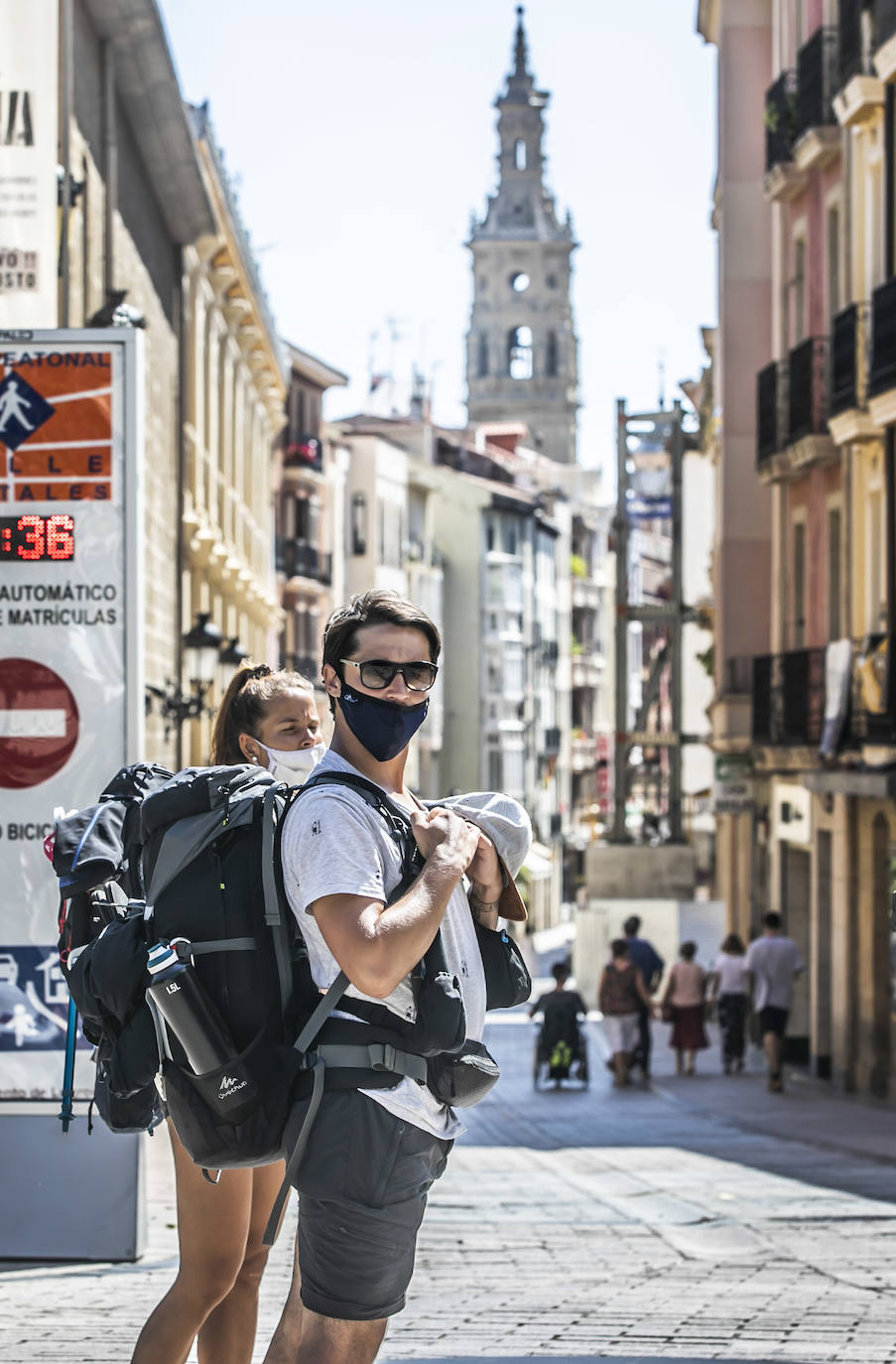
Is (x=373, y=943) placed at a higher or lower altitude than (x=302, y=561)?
lower

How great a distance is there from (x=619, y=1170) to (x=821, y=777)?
8762 mm

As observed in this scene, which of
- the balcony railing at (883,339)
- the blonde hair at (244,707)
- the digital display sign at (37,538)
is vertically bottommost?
the blonde hair at (244,707)

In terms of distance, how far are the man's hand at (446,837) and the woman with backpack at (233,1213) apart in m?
1.04

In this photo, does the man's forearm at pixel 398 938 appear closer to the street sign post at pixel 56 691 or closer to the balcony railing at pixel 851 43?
the street sign post at pixel 56 691

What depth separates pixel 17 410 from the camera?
7.54 metres

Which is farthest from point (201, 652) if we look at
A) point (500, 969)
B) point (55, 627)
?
point (500, 969)

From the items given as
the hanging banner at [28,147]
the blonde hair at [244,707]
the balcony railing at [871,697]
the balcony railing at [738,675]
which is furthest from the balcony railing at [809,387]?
the blonde hair at [244,707]

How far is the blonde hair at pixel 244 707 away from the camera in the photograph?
5285mm

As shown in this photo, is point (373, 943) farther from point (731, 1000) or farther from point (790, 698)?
point (790, 698)

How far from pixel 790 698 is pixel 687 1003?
4358 millimetres

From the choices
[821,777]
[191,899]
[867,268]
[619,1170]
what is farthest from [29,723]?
[867,268]

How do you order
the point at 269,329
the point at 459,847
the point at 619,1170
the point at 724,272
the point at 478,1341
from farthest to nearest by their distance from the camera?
the point at 269,329 < the point at 724,272 < the point at 619,1170 < the point at 478,1341 < the point at 459,847

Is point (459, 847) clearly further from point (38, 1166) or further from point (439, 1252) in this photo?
point (439, 1252)

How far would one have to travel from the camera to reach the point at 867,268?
22.7 m
